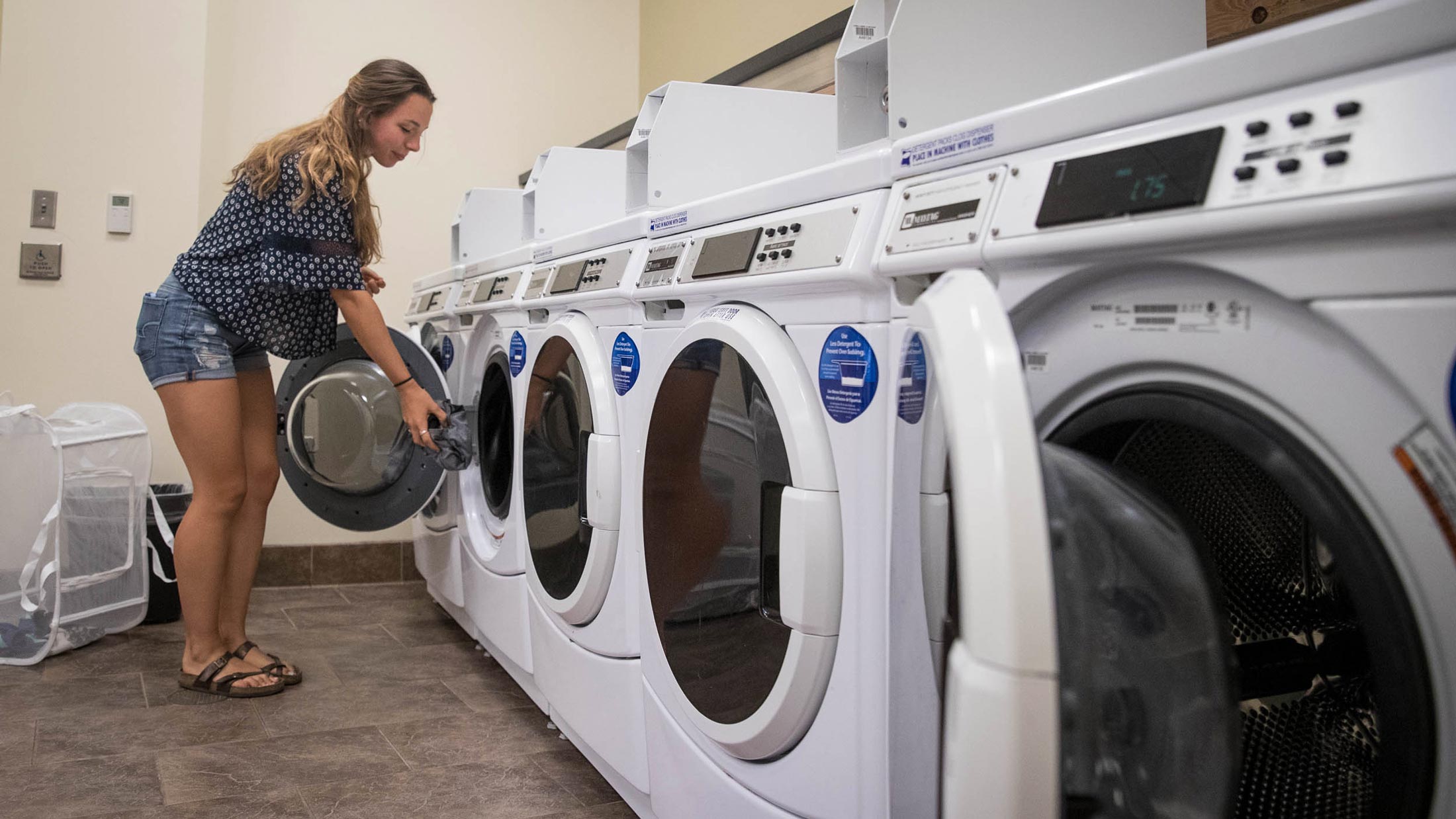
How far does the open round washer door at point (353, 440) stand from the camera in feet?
7.57

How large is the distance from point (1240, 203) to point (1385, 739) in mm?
350

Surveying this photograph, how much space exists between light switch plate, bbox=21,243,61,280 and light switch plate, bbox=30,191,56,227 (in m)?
0.07

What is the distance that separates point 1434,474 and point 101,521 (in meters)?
2.89

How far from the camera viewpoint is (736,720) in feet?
3.89

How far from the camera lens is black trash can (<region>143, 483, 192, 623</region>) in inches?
111

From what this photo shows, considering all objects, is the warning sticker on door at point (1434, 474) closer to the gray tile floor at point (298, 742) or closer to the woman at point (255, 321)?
the gray tile floor at point (298, 742)

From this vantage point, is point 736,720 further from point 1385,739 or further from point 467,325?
point 467,325

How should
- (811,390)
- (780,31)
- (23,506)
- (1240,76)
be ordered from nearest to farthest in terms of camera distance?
1. (1240,76)
2. (811,390)
3. (23,506)
4. (780,31)

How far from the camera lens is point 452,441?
87.6 inches

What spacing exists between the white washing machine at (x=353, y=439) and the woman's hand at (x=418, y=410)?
141mm

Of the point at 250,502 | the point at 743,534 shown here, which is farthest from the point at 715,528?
the point at 250,502

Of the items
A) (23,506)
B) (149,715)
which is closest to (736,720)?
(149,715)

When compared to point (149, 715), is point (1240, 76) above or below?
above

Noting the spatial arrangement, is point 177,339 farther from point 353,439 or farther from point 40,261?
point 40,261
